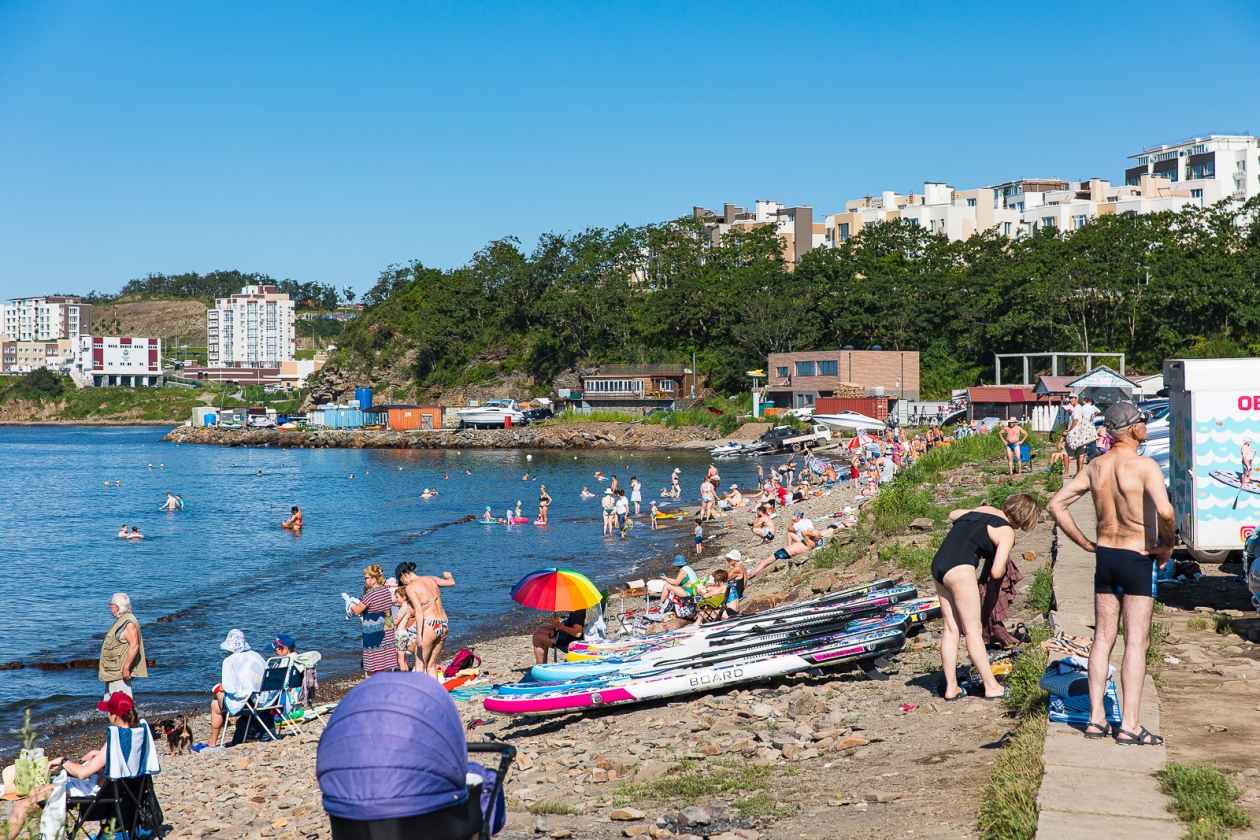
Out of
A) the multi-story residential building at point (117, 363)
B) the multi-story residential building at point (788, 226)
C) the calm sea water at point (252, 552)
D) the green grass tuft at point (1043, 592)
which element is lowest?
the calm sea water at point (252, 552)

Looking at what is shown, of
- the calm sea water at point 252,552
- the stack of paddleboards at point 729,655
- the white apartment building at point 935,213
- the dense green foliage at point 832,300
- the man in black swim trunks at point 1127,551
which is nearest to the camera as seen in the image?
the man in black swim trunks at point 1127,551

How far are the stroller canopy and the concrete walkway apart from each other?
2806mm

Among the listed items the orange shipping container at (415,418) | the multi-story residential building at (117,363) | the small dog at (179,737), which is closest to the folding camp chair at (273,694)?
the small dog at (179,737)

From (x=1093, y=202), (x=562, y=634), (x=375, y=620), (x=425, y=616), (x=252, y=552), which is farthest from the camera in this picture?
(x=1093, y=202)

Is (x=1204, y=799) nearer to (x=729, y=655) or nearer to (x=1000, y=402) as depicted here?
(x=729, y=655)

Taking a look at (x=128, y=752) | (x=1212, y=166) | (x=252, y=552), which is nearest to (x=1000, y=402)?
(x=252, y=552)

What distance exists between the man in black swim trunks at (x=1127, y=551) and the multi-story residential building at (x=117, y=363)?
656ft

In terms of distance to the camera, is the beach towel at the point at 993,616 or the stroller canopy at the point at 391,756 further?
the beach towel at the point at 993,616

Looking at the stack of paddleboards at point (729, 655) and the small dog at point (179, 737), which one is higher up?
the stack of paddleboards at point (729, 655)

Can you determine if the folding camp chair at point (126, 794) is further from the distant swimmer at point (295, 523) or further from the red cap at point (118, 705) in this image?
the distant swimmer at point (295, 523)

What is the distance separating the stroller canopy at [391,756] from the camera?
3.60m

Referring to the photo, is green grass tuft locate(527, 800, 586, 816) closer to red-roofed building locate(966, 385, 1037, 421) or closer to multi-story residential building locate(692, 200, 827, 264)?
red-roofed building locate(966, 385, 1037, 421)

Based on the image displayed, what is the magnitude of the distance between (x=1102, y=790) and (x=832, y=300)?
81.9m

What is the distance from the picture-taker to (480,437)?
9050cm
